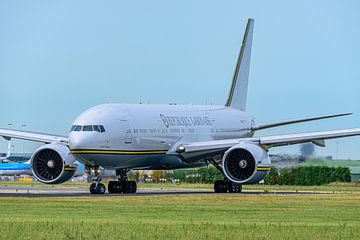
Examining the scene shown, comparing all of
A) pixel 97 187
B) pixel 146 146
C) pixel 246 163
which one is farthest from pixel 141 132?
pixel 246 163

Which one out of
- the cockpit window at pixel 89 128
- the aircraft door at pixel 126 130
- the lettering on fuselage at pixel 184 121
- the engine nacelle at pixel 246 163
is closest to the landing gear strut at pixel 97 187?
the aircraft door at pixel 126 130

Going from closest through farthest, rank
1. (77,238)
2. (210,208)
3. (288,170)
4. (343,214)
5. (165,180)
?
(77,238) < (343,214) < (210,208) < (288,170) < (165,180)

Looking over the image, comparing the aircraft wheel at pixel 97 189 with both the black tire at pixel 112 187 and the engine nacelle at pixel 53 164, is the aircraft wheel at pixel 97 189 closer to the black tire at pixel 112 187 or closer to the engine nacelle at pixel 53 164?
the engine nacelle at pixel 53 164

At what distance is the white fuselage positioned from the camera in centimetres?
5559

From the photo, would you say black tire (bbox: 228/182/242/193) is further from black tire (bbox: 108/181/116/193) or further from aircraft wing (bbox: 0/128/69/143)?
aircraft wing (bbox: 0/128/69/143)

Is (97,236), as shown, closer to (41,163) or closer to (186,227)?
(186,227)

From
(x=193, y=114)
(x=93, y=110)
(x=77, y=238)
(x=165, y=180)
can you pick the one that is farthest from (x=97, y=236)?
(x=165, y=180)

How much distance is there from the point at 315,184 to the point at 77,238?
163ft

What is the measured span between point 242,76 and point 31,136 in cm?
1761

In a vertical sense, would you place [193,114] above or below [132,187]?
above

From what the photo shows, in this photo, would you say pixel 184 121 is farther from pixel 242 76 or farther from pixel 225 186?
pixel 242 76

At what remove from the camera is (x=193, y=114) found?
65.8m

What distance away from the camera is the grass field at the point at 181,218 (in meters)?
29.2

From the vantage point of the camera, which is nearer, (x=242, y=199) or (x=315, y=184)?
(x=242, y=199)
